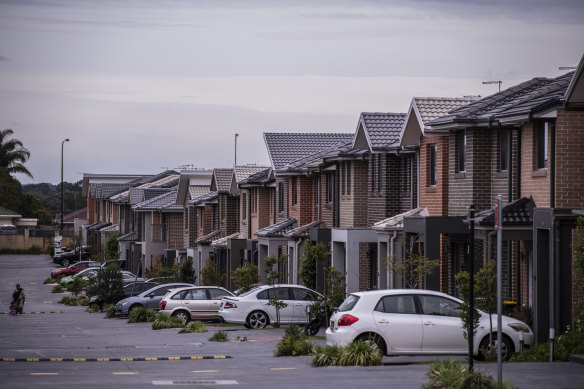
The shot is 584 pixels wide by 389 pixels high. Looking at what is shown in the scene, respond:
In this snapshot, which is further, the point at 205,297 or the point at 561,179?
the point at 205,297

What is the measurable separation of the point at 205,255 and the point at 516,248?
3669 centimetres

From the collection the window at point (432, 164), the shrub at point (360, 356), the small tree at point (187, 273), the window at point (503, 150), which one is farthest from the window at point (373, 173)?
the small tree at point (187, 273)

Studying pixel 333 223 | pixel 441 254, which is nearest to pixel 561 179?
pixel 441 254

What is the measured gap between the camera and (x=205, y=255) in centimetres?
5991

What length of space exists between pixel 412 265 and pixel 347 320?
7808mm

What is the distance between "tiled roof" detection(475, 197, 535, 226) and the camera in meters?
22.8

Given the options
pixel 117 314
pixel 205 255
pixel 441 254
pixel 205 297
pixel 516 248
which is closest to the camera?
pixel 516 248

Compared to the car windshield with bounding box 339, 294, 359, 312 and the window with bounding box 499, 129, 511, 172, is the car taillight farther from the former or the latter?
the window with bounding box 499, 129, 511, 172

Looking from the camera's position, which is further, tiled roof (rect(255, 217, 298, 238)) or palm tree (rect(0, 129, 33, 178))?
palm tree (rect(0, 129, 33, 178))

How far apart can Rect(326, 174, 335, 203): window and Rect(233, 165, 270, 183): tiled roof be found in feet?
47.2

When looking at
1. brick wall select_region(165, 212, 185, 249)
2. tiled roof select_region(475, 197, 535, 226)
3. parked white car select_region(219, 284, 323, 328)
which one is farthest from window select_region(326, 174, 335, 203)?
brick wall select_region(165, 212, 185, 249)

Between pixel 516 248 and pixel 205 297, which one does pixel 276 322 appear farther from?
pixel 516 248

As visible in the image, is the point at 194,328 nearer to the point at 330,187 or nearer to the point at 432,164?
the point at 432,164

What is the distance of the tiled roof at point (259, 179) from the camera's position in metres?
49.3
